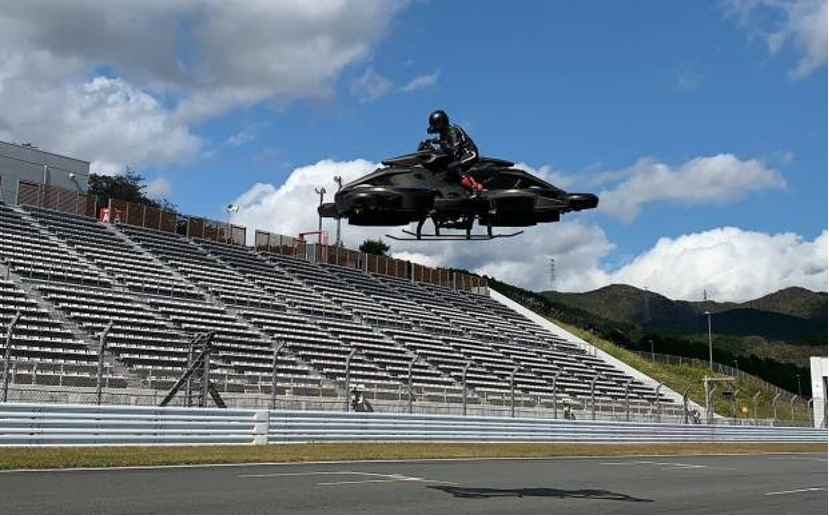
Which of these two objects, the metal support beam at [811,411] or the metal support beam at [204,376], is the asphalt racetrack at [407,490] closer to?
the metal support beam at [204,376]

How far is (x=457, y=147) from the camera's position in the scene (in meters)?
10.2

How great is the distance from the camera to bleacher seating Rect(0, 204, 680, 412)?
27.3 metres

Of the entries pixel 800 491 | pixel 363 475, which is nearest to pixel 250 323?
pixel 363 475

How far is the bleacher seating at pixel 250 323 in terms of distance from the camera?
27.3 metres

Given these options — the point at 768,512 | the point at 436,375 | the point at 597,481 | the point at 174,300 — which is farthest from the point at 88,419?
the point at 436,375

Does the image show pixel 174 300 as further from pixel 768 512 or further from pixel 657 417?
pixel 768 512

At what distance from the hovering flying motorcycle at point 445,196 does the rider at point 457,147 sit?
0.06 metres

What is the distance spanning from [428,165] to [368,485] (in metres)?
5.45

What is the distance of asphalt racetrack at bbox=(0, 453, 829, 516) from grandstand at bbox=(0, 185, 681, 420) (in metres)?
7.06

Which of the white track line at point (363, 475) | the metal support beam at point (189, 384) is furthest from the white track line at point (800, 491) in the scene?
the metal support beam at point (189, 384)

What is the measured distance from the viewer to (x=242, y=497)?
11.1m

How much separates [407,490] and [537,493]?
193 centimetres

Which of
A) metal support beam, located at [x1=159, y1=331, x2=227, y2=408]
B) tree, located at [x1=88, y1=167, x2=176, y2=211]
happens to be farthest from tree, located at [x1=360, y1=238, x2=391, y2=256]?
metal support beam, located at [x1=159, y1=331, x2=227, y2=408]

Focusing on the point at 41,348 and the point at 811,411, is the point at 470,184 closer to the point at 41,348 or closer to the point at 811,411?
the point at 41,348
